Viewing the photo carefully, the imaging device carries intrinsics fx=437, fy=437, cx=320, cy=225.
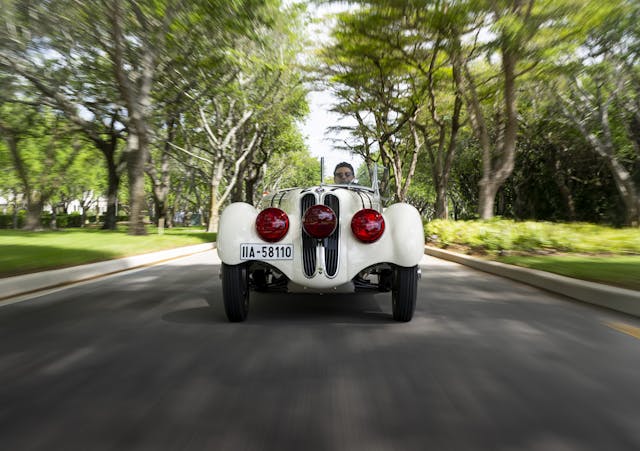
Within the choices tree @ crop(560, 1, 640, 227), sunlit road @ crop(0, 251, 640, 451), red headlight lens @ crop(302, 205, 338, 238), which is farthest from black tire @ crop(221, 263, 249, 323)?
tree @ crop(560, 1, 640, 227)

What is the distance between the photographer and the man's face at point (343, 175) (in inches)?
247

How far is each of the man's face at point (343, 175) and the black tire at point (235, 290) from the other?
2.75m

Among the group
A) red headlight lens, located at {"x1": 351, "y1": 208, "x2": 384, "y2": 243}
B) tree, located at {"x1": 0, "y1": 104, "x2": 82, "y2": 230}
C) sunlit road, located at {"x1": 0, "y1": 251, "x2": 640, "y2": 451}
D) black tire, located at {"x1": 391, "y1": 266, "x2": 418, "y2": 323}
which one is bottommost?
sunlit road, located at {"x1": 0, "y1": 251, "x2": 640, "y2": 451}

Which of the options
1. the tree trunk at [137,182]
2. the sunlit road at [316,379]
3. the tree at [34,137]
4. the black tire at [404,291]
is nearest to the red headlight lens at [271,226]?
the sunlit road at [316,379]

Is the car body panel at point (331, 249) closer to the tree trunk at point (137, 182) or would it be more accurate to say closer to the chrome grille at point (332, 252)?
the chrome grille at point (332, 252)

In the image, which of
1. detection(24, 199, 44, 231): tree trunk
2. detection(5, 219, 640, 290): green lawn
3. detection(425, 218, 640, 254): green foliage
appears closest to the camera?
detection(5, 219, 640, 290): green lawn

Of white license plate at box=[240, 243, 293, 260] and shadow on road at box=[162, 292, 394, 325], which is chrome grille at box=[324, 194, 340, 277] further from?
shadow on road at box=[162, 292, 394, 325]

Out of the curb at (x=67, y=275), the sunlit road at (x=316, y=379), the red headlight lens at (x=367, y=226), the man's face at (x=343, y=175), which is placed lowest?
the sunlit road at (x=316, y=379)

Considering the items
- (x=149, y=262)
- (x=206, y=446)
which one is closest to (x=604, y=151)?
(x=149, y=262)

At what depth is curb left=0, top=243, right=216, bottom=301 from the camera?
5.60m

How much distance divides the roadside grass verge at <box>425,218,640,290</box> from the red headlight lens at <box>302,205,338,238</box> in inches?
177

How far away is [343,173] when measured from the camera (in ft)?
20.8

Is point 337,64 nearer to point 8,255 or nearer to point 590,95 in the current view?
point 590,95

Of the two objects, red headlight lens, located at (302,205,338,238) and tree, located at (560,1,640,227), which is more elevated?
tree, located at (560,1,640,227)
